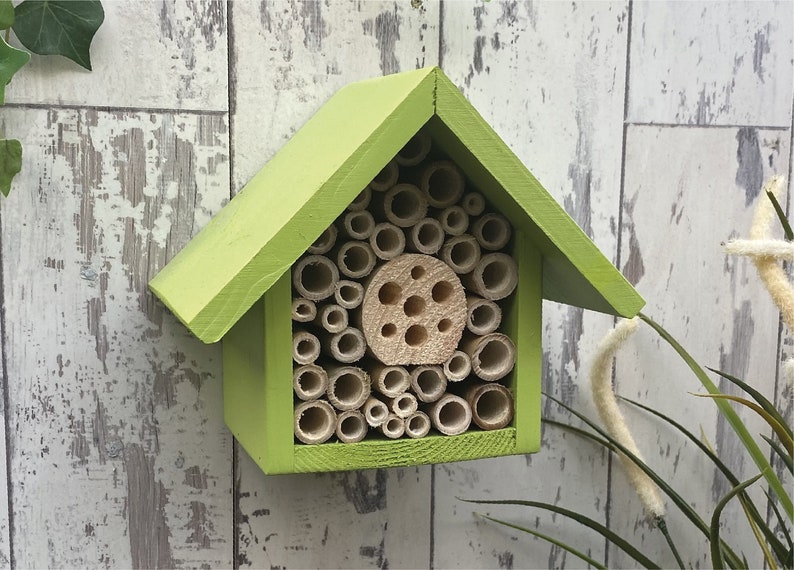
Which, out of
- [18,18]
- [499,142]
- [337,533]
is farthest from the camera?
[337,533]

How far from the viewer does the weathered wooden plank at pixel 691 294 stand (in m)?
0.83

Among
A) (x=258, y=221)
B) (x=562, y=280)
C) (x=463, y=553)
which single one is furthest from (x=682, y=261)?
(x=258, y=221)

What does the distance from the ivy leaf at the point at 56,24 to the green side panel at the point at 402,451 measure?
389 millimetres

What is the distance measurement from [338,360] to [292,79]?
→ 29cm

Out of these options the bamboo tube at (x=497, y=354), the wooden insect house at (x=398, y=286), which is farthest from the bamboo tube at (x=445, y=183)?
the bamboo tube at (x=497, y=354)

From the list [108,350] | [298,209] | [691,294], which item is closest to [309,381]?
[298,209]

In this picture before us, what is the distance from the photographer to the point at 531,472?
83cm

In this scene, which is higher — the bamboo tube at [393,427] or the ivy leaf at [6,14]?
the ivy leaf at [6,14]

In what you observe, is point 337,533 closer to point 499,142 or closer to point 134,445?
point 134,445

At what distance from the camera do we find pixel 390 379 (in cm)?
59

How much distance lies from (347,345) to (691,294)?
17.5 inches

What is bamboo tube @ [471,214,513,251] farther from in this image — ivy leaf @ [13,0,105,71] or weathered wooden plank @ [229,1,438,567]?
ivy leaf @ [13,0,105,71]

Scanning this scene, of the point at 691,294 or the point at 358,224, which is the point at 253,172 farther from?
the point at 691,294

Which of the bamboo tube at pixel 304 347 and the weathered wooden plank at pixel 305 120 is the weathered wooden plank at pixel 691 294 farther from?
the bamboo tube at pixel 304 347
